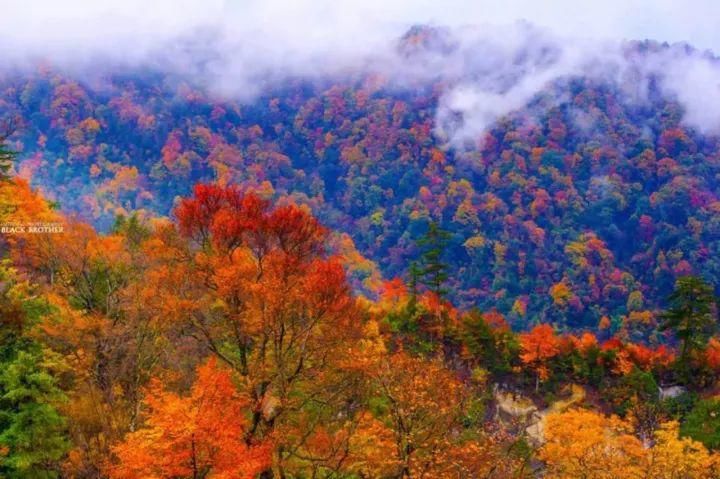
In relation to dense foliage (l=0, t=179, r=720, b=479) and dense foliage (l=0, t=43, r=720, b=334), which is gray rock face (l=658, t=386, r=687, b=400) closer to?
dense foliage (l=0, t=179, r=720, b=479)

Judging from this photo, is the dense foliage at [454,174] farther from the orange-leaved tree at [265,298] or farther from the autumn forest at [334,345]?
the orange-leaved tree at [265,298]

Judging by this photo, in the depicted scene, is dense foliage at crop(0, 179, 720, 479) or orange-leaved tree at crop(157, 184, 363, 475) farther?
orange-leaved tree at crop(157, 184, 363, 475)

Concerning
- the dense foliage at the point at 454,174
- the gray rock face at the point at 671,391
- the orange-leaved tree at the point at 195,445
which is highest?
the dense foliage at the point at 454,174

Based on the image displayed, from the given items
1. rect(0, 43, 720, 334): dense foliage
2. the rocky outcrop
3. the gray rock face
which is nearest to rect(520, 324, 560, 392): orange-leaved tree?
the rocky outcrop

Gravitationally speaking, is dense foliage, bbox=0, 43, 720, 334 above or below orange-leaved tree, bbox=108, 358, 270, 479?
above

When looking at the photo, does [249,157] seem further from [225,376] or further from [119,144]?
[225,376]

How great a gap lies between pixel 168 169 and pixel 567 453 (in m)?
152

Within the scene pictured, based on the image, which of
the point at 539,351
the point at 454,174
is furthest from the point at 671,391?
the point at 454,174

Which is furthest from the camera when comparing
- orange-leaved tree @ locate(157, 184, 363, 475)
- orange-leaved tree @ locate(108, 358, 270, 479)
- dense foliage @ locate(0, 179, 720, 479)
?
orange-leaved tree @ locate(157, 184, 363, 475)

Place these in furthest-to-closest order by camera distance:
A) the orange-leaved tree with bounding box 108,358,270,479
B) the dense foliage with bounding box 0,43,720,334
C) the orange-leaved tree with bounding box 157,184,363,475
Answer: the dense foliage with bounding box 0,43,720,334 < the orange-leaved tree with bounding box 157,184,363,475 < the orange-leaved tree with bounding box 108,358,270,479

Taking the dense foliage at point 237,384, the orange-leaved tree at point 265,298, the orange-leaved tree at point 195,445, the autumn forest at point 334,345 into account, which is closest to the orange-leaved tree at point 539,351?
the autumn forest at point 334,345

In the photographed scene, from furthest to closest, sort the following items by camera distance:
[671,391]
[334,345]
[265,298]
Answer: [671,391] < [334,345] < [265,298]

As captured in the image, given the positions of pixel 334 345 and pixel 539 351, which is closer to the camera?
pixel 334 345

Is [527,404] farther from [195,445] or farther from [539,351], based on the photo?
[195,445]
